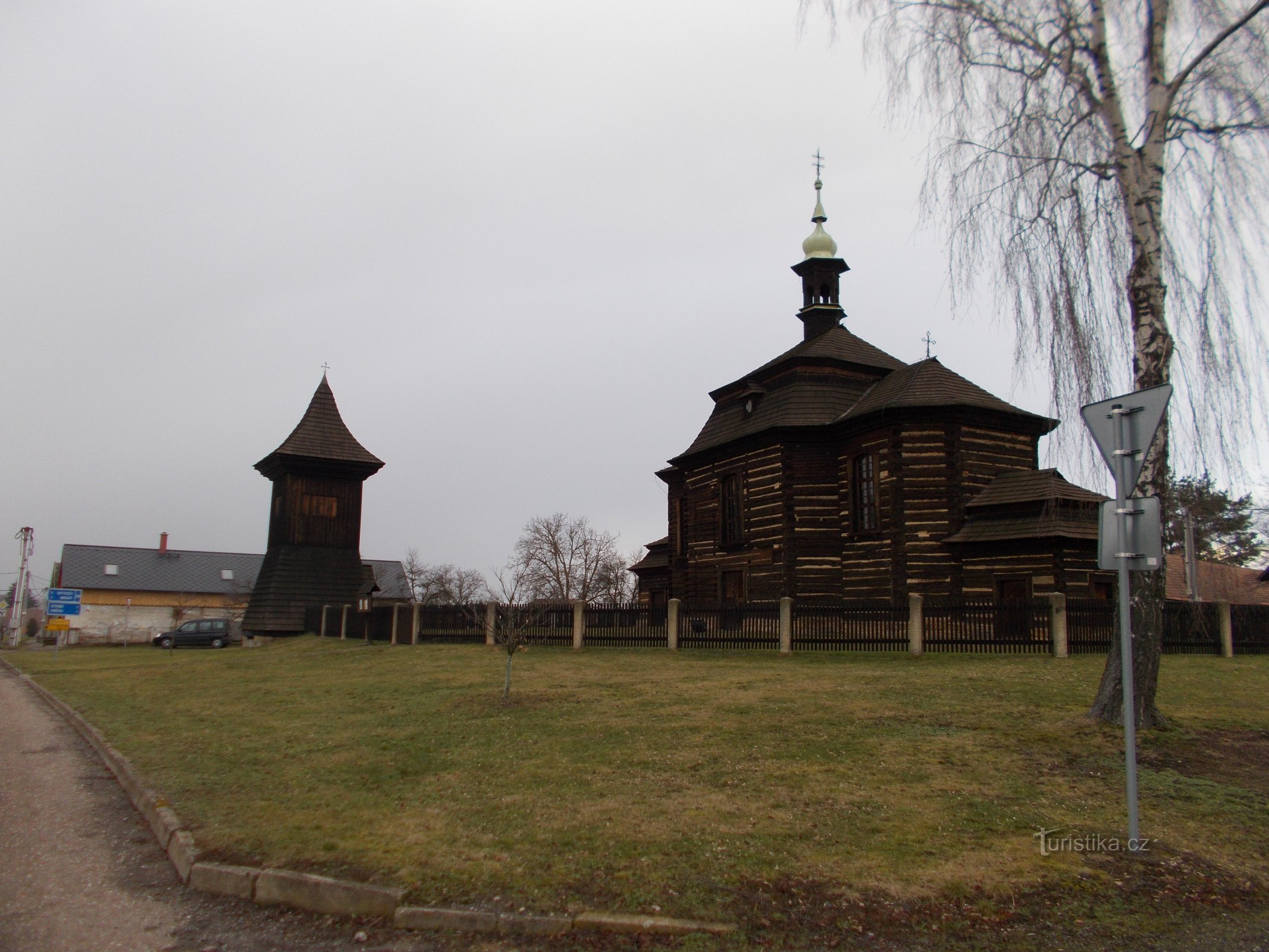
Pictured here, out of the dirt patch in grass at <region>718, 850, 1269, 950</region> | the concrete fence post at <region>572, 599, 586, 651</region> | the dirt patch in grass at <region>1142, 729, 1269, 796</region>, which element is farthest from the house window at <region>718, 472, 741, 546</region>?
the dirt patch in grass at <region>718, 850, 1269, 950</region>

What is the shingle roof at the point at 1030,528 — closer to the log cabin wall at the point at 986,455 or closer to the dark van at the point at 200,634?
the log cabin wall at the point at 986,455

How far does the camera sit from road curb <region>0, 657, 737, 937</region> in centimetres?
522

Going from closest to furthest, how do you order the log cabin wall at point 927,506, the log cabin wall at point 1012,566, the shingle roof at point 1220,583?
the log cabin wall at point 1012,566
the log cabin wall at point 927,506
the shingle roof at point 1220,583

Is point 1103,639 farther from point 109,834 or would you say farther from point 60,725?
point 60,725

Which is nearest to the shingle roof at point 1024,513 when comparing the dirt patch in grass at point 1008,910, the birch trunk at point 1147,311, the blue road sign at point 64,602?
the birch trunk at point 1147,311

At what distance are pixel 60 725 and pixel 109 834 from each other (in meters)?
8.93

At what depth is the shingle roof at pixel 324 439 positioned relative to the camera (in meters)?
43.5

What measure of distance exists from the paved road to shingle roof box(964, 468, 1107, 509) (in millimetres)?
22490

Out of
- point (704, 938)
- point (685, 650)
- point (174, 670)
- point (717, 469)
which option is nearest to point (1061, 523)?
point (685, 650)

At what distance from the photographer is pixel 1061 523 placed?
77.8ft

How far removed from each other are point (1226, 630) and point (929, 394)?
405 inches

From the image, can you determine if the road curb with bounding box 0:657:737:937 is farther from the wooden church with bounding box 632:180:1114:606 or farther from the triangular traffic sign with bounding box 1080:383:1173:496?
the wooden church with bounding box 632:180:1114:606

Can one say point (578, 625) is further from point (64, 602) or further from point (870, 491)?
point (64, 602)

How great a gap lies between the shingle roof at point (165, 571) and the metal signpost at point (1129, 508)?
58614 mm
